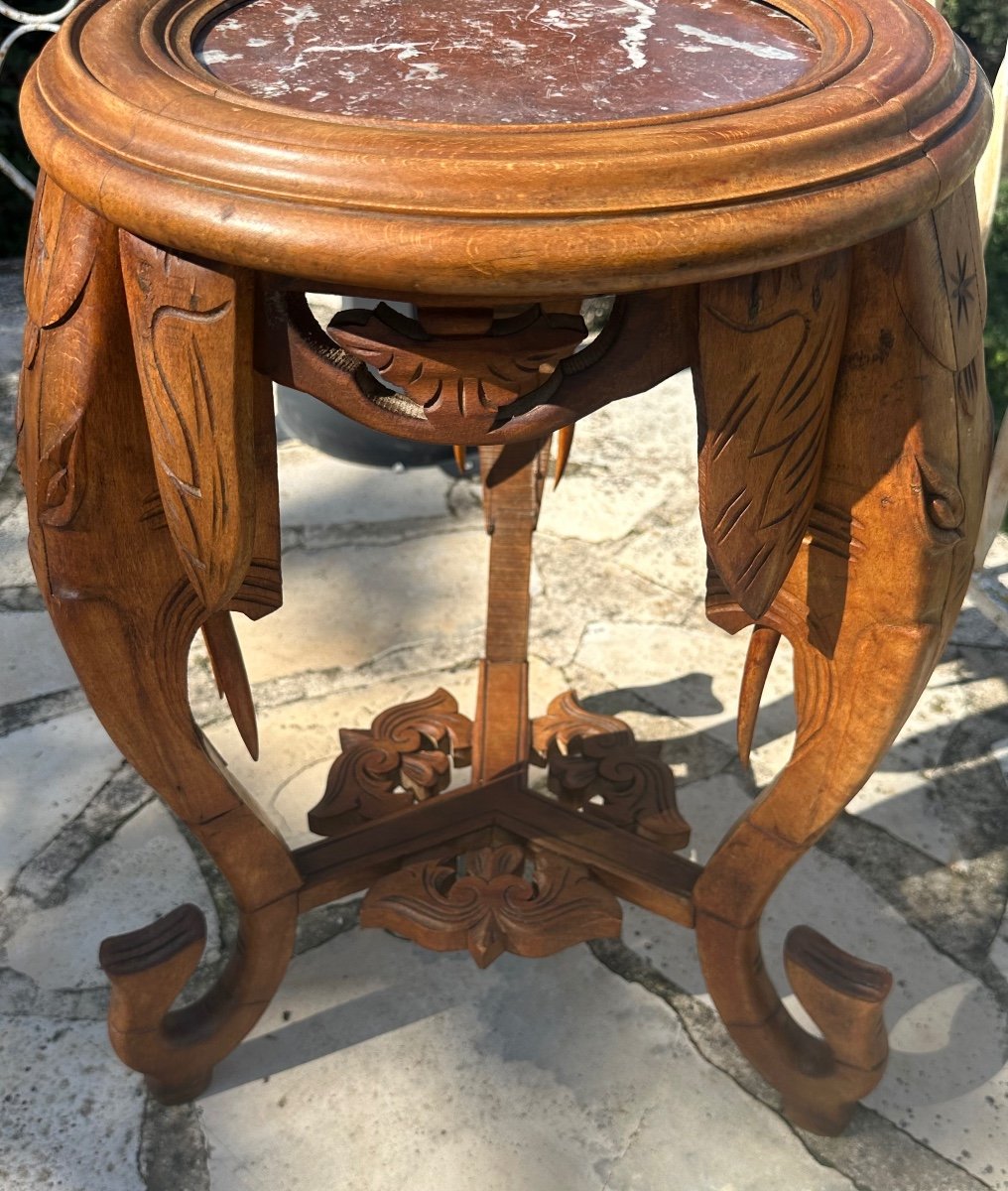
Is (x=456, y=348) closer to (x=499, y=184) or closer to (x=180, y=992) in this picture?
(x=499, y=184)

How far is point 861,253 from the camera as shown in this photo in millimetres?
744

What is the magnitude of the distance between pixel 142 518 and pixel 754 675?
51 centimetres

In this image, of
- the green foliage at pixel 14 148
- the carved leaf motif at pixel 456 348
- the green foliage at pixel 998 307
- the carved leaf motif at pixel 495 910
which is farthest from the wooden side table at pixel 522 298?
the green foliage at pixel 14 148

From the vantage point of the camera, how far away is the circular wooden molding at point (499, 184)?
0.62 m

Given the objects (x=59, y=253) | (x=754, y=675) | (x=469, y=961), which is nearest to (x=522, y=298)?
(x=59, y=253)

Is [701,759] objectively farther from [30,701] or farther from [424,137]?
[424,137]

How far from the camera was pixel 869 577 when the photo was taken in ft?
2.81

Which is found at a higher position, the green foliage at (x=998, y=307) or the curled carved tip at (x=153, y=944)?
the green foliage at (x=998, y=307)

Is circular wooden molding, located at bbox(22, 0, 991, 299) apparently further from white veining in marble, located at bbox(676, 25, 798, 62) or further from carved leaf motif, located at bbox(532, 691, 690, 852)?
carved leaf motif, located at bbox(532, 691, 690, 852)

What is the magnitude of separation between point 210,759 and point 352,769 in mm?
373

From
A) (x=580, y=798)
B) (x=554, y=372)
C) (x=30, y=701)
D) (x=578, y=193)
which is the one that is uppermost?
(x=578, y=193)

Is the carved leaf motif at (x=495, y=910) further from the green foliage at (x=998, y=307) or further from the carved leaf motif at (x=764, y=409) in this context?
the green foliage at (x=998, y=307)

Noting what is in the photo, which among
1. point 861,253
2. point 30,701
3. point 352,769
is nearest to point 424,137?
point 861,253

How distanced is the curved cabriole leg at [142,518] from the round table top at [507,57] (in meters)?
0.16
